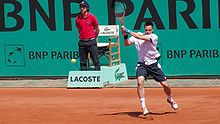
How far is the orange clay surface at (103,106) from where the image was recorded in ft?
34.9

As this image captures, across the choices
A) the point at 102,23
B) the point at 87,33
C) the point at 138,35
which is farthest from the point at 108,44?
the point at 138,35

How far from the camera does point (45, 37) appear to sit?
17.0 metres

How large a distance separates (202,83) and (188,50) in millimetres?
1149

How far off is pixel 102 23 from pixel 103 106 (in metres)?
4.73

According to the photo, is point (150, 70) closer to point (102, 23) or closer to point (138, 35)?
point (138, 35)

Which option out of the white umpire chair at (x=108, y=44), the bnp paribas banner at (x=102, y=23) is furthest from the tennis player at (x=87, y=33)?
the bnp paribas banner at (x=102, y=23)

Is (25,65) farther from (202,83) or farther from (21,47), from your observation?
(202,83)

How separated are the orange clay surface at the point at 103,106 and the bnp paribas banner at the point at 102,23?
5.64ft

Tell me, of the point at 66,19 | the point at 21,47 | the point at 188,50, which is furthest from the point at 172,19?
the point at 21,47

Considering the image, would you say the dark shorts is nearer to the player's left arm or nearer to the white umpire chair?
the player's left arm

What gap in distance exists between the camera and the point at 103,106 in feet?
40.4

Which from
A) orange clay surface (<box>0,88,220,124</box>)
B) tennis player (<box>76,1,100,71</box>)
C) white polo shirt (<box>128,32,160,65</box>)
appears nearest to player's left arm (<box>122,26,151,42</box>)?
white polo shirt (<box>128,32,160,65</box>)

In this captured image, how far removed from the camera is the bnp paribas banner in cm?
1598

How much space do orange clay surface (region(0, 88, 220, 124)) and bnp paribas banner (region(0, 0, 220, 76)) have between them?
5.64 feet
